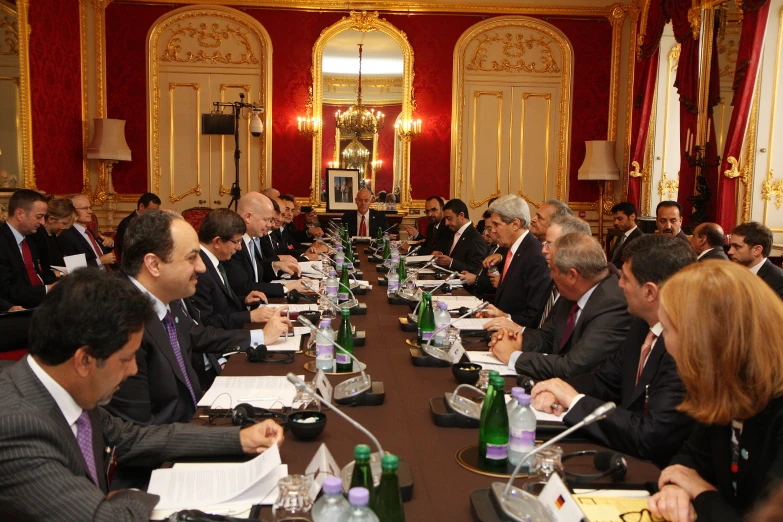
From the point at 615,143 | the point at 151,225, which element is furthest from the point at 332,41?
the point at 151,225

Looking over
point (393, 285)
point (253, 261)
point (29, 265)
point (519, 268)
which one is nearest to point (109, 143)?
point (29, 265)

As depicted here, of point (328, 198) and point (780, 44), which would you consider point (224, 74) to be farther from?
point (780, 44)

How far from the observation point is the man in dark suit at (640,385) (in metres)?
2.05

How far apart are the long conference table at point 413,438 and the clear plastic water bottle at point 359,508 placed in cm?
30

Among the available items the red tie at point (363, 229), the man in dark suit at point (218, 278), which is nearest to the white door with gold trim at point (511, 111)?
the red tie at point (363, 229)

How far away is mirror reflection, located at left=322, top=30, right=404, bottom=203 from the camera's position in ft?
32.8

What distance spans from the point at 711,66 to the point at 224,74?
20.0 feet

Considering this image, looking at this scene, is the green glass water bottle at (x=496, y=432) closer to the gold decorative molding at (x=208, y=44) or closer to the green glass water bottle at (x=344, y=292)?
the green glass water bottle at (x=344, y=292)

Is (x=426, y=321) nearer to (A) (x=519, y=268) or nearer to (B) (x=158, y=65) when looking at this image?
(A) (x=519, y=268)

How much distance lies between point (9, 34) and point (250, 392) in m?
6.79

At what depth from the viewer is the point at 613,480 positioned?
178cm

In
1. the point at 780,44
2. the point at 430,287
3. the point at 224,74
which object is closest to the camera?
the point at 430,287

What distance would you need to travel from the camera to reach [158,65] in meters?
9.73

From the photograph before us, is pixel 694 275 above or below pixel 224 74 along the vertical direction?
below
